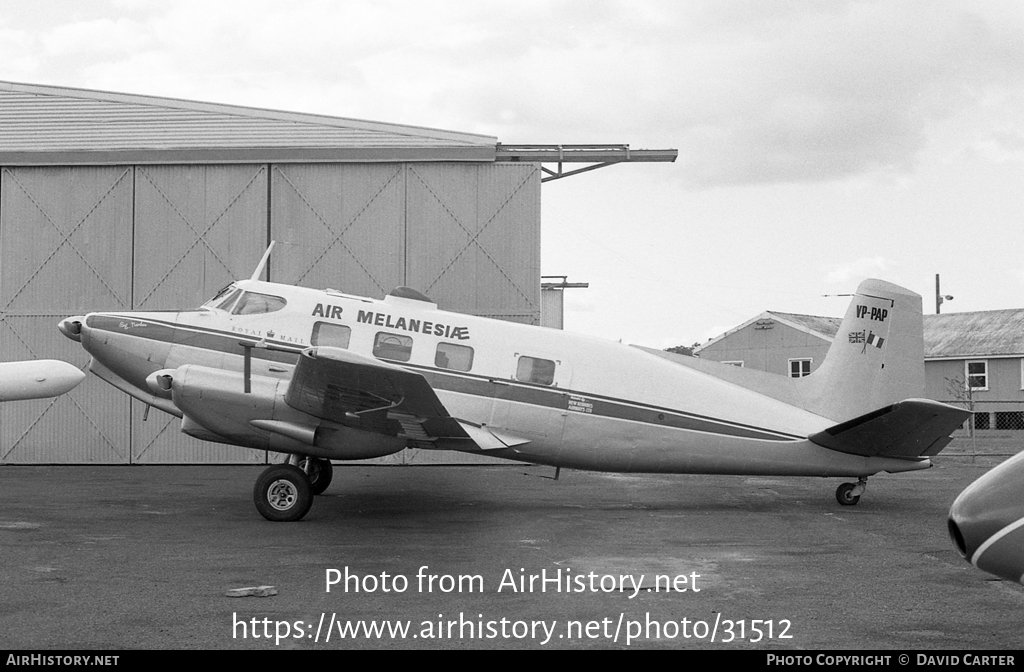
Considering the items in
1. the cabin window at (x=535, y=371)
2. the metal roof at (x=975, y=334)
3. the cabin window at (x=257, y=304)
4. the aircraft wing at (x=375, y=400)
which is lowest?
the aircraft wing at (x=375, y=400)

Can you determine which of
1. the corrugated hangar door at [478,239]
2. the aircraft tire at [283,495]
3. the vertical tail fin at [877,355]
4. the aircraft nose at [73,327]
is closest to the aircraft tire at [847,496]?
the vertical tail fin at [877,355]

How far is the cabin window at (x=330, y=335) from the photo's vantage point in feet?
39.9

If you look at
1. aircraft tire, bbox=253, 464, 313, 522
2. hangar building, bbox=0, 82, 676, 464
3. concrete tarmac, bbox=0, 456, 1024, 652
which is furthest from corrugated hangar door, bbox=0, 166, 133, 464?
aircraft tire, bbox=253, 464, 313, 522

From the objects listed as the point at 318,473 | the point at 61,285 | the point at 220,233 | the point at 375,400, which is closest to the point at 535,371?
the point at 375,400

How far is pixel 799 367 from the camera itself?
43219mm

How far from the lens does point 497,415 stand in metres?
12.3

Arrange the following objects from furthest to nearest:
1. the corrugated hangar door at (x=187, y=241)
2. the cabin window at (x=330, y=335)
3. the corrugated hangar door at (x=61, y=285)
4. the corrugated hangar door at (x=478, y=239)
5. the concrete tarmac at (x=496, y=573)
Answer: the corrugated hangar door at (x=478, y=239) < the corrugated hangar door at (x=61, y=285) < the corrugated hangar door at (x=187, y=241) < the cabin window at (x=330, y=335) < the concrete tarmac at (x=496, y=573)

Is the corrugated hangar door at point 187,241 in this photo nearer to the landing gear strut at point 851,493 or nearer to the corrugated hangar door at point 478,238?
the corrugated hangar door at point 478,238

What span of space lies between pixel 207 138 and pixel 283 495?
13.3 m

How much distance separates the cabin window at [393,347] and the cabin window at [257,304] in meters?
1.39

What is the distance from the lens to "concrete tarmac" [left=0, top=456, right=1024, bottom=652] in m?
6.05

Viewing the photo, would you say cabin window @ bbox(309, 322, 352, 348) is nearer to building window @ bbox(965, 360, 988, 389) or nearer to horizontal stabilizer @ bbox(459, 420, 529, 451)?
horizontal stabilizer @ bbox(459, 420, 529, 451)

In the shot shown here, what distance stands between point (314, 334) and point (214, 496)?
3.65 metres

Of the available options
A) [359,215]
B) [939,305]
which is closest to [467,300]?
[359,215]
